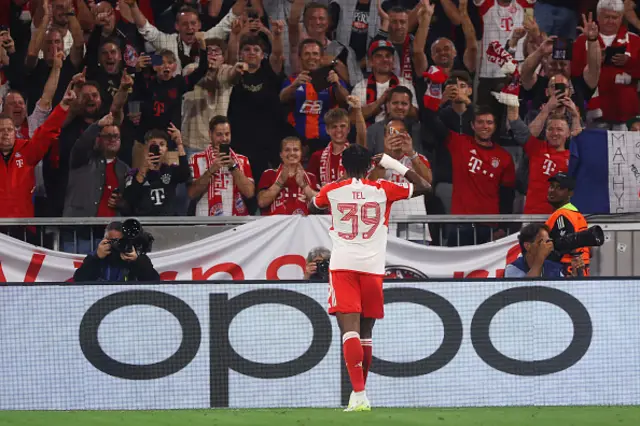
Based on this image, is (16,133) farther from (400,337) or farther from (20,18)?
(400,337)

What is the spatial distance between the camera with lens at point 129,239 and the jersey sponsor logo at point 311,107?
265 centimetres

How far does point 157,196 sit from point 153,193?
0.05 metres

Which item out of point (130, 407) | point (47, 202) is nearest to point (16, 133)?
point (47, 202)

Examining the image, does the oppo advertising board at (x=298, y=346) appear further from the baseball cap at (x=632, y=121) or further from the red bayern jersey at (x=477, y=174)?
the baseball cap at (x=632, y=121)

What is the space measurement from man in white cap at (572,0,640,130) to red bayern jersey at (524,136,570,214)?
1.07 metres

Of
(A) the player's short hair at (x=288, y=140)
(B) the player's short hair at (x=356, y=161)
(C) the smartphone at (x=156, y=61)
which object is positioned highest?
(C) the smartphone at (x=156, y=61)

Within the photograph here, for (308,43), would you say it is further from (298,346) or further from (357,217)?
(357,217)

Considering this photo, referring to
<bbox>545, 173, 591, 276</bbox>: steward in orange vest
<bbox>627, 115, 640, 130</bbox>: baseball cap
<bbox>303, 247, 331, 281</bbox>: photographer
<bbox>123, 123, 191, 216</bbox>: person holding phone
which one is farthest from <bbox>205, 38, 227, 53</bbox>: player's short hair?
<bbox>627, 115, 640, 130</bbox>: baseball cap

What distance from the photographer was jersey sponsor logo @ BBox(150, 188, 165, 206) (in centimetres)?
1029

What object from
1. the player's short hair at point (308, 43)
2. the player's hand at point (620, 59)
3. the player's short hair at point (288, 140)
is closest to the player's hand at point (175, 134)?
the player's short hair at point (288, 140)

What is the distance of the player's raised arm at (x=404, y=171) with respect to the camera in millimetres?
7184

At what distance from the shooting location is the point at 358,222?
7.08 metres

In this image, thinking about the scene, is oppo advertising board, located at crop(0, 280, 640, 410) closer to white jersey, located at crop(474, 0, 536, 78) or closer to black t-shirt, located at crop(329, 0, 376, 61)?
black t-shirt, located at crop(329, 0, 376, 61)

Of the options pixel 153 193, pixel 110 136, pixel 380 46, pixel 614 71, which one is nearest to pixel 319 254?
pixel 153 193
